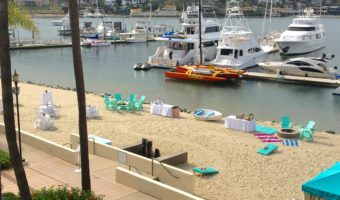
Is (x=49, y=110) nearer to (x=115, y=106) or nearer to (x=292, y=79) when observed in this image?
(x=115, y=106)

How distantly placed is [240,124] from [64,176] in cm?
982

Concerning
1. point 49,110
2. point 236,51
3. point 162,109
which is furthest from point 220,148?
point 236,51

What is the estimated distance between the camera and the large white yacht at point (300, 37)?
55875mm

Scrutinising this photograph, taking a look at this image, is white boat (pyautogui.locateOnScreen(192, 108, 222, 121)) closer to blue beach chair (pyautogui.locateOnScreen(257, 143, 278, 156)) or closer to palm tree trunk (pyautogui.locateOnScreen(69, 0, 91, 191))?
blue beach chair (pyautogui.locateOnScreen(257, 143, 278, 156))

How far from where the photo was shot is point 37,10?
610 ft

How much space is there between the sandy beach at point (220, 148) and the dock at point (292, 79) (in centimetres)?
1553

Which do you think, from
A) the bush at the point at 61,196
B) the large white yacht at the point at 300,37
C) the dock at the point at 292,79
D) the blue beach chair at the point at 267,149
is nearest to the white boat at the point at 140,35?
the large white yacht at the point at 300,37

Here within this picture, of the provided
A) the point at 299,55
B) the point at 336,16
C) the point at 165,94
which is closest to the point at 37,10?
the point at 336,16

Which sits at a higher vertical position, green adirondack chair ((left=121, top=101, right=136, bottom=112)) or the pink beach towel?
green adirondack chair ((left=121, top=101, right=136, bottom=112))

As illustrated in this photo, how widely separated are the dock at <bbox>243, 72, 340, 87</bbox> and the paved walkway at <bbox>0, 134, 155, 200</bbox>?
2600cm

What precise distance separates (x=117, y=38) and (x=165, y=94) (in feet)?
149

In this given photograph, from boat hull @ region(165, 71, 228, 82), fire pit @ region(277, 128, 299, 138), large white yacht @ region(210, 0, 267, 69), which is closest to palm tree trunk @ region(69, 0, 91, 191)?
fire pit @ region(277, 128, 299, 138)

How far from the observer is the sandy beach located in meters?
13.6

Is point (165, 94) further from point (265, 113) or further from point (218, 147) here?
point (218, 147)
